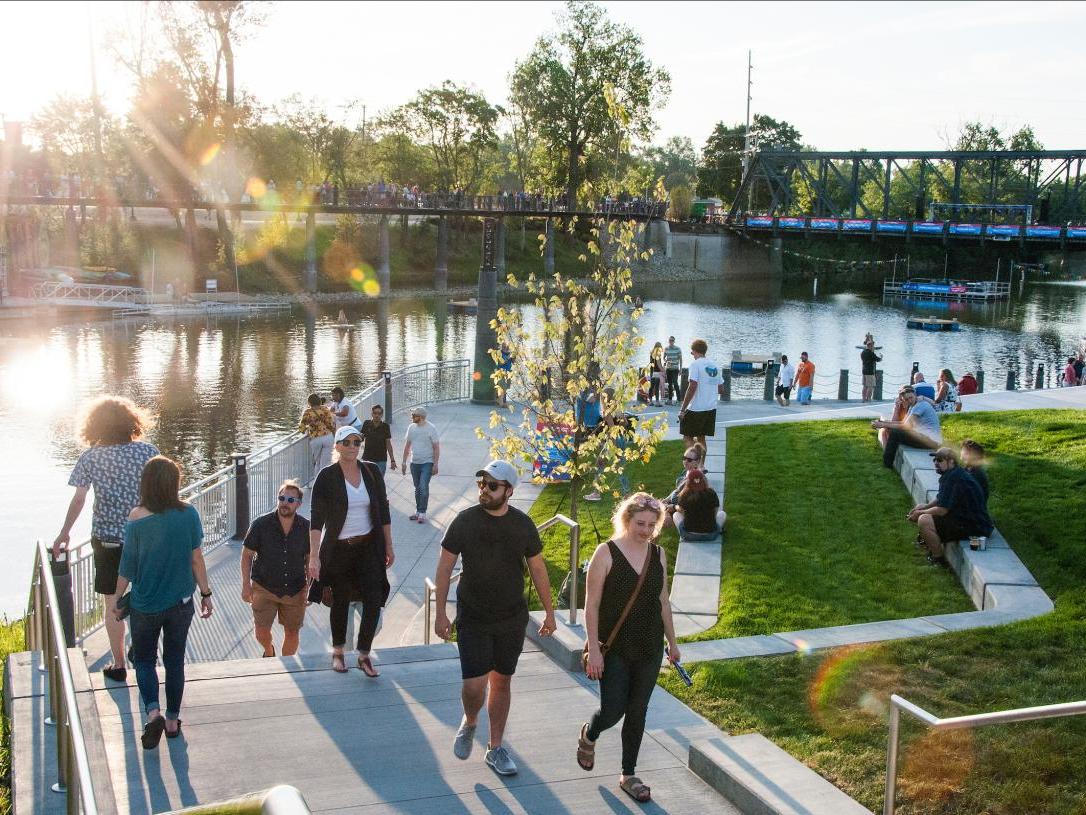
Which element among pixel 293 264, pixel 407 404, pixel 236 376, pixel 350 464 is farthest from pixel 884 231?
pixel 350 464

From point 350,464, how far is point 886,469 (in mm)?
9223

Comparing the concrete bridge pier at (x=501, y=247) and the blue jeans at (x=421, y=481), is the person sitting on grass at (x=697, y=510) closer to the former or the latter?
the blue jeans at (x=421, y=481)

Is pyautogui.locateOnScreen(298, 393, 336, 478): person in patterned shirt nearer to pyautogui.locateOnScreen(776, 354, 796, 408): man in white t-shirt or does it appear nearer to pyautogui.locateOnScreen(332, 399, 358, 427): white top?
pyautogui.locateOnScreen(332, 399, 358, 427): white top

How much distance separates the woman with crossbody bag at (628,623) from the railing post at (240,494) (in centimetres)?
871

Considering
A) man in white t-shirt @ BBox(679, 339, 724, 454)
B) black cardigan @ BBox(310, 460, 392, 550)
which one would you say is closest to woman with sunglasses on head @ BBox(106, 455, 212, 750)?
black cardigan @ BBox(310, 460, 392, 550)

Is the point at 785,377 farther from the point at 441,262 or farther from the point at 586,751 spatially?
the point at 441,262

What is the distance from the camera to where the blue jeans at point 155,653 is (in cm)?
611

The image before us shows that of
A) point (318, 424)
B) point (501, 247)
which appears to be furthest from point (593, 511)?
point (501, 247)

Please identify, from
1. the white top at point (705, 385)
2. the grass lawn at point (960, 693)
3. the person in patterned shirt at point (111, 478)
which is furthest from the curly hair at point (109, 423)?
the white top at point (705, 385)

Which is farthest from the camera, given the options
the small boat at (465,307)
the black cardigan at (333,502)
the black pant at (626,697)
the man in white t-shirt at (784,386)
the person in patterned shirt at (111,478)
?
the small boat at (465,307)

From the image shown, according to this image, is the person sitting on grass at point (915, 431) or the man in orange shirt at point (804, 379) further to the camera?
the man in orange shirt at point (804, 379)

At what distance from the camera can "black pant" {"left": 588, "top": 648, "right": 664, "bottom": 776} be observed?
18.6 feet

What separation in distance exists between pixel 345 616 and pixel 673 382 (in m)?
19.9

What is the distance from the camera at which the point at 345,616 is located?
7.51 metres
